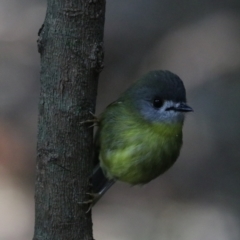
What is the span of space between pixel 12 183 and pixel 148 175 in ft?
7.81

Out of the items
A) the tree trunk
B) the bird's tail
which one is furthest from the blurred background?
the tree trunk

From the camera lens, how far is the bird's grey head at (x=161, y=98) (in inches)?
106

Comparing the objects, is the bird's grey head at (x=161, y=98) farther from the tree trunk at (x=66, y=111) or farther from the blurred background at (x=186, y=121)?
the blurred background at (x=186, y=121)

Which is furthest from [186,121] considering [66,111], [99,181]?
[66,111]

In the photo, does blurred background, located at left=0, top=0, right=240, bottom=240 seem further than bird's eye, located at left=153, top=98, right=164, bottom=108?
Yes

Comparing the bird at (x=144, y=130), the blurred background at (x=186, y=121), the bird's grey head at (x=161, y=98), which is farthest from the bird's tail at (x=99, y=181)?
the blurred background at (x=186, y=121)

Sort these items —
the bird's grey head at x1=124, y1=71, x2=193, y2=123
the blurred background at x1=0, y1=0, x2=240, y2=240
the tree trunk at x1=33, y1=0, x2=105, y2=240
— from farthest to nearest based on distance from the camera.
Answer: the blurred background at x1=0, y1=0, x2=240, y2=240 → the bird's grey head at x1=124, y1=71, x2=193, y2=123 → the tree trunk at x1=33, y1=0, x2=105, y2=240

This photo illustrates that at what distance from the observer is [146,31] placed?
617cm

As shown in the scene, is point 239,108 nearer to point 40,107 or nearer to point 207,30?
point 207,30

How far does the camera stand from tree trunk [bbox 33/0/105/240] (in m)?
2.18

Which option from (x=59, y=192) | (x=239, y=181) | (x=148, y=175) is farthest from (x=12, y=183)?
(x=59, y=192)

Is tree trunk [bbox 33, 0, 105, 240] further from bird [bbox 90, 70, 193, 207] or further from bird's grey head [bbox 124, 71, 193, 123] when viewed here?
bird's grey head [bbox 124, 71, 193, 123]

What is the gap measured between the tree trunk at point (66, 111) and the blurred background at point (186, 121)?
241 centimetres

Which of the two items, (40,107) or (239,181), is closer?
(40,107)
